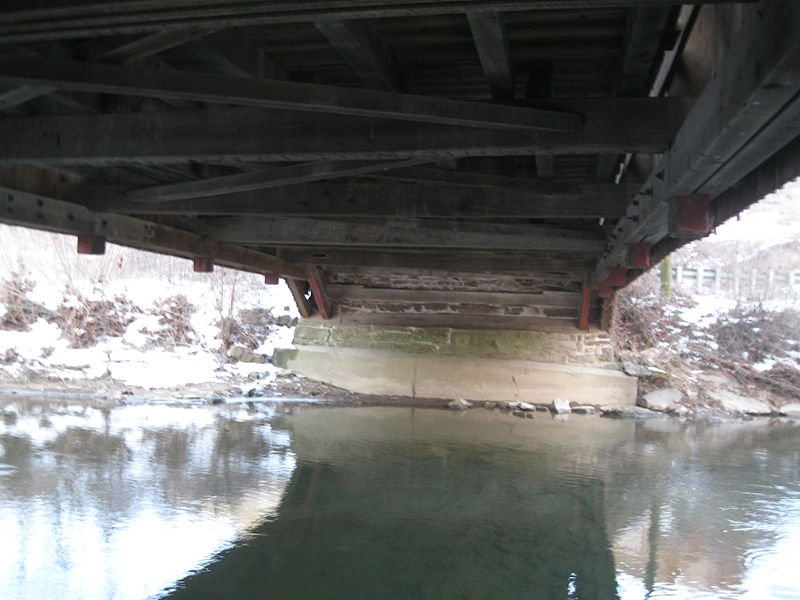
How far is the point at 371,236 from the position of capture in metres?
6.88

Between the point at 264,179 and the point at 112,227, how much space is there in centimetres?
236

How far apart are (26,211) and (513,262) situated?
232 inches

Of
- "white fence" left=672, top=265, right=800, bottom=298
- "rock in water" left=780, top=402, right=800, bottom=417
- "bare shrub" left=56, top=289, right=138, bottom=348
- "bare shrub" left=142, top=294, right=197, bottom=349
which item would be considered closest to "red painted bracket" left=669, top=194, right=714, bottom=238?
"rock in water" left=780, top=402, right=800, bottom=417

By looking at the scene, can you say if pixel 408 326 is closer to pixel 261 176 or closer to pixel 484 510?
pixel 484 510

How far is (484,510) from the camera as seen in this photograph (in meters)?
5.58

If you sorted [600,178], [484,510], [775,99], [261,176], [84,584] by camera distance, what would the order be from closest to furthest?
[775,99] → [84,584] → [261,176] → [600,178] → [484,510]

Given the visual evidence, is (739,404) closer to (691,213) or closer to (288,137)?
(691,213)

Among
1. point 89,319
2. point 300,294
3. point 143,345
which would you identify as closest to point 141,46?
point 300,294

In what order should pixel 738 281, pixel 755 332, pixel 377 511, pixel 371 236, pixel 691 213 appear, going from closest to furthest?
pixel 691 213 → pixel 377 511 → pixel 371 236 → pixel 755 332 → pixel 738 281

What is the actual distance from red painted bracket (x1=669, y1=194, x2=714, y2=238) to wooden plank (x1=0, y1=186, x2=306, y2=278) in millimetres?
4300

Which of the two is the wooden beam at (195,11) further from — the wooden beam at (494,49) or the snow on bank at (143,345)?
the snow on bank at (143,345)

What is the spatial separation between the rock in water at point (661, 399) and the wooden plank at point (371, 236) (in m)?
5.38

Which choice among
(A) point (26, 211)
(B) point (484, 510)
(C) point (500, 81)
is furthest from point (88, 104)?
(B) point (484, 510)

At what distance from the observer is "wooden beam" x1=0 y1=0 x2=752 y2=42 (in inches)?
77.4
